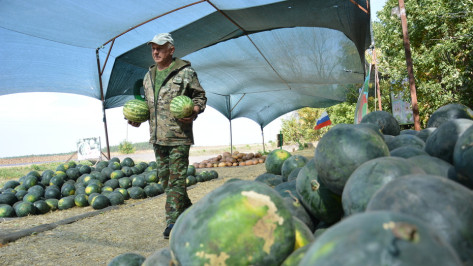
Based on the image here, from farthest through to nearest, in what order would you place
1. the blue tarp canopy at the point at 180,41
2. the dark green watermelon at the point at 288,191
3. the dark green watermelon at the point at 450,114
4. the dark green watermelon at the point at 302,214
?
the blue tarp canopy at the point at 180,41
the dark green watermelon at the point at 450,114
the dark green watermelon at the point at 288,191
the dark green watermelon at the point at 302,214

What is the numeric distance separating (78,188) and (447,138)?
292 inches

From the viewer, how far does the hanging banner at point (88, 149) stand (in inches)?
498

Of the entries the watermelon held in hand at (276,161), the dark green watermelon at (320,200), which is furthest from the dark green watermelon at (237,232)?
the watermelon held in hand at (276,161)

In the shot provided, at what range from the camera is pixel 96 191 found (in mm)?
7113

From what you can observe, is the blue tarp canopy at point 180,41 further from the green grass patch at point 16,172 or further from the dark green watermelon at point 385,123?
the green grass patch at point 16,172

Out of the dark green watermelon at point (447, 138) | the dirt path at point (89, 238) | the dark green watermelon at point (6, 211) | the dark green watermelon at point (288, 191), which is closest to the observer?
the dark green watermelon at point (447, 138)

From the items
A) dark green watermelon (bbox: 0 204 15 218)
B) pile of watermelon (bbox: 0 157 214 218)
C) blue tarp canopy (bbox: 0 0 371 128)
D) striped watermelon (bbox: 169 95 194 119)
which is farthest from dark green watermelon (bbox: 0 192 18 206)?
striped watermelon (bbox: 169 95 194 119)

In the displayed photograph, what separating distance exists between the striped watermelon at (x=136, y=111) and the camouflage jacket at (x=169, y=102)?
214 millimetres

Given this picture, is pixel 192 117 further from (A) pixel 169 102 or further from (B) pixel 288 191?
(B) pixel 288 191

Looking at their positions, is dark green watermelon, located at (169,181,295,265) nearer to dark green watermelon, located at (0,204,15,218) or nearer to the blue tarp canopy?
the blue tarp canopy

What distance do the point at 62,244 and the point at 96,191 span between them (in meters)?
2.93

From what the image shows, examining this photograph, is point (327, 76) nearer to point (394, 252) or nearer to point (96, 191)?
point (96, 191)

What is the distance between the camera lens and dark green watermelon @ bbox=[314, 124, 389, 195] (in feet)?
5.18

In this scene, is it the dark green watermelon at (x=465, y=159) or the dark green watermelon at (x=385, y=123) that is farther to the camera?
the dark green watermelon at (x=385, y=123)
